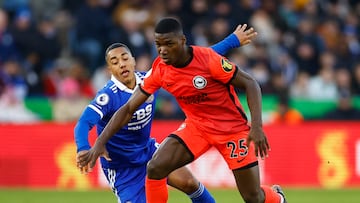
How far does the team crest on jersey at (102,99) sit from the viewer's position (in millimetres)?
10406

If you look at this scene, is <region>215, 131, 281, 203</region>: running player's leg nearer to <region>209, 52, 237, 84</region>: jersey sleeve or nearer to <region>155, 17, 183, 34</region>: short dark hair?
<region>209, 52, 237, 84</region>: jersey sleeve

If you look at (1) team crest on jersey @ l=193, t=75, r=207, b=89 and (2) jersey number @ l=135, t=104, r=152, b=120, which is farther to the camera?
(2) jersey number @ l=135, t=104, r=152, b=120

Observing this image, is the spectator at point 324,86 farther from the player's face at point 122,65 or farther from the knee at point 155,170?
the knee at point 155,170

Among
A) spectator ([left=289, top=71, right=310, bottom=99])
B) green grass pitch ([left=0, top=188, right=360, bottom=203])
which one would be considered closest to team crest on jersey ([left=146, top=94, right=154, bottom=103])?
green grass pitch ([left=0, top=188, right=360, bottom=203])

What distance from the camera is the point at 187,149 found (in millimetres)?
10195

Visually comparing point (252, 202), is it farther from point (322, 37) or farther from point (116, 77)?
point (322, 37)

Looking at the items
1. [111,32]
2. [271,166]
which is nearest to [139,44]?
[111,32]

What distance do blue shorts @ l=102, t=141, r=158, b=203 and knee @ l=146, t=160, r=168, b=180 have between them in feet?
2.19

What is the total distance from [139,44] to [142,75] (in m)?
8.67

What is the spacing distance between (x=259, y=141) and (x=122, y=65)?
1.98m

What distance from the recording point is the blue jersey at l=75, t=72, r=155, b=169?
34.6 feet

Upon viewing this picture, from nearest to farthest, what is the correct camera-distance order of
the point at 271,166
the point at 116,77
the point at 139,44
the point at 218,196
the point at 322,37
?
the point at 116,77 < the point at 218,196 < the point at 271,166 < the point at 139,44 < the point at 322,37

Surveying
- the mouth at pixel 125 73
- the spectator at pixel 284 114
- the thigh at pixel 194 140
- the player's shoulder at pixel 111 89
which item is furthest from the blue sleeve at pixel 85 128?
the spectator at pixel 284 114

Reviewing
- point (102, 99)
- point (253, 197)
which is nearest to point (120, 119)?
point (102, 99)
